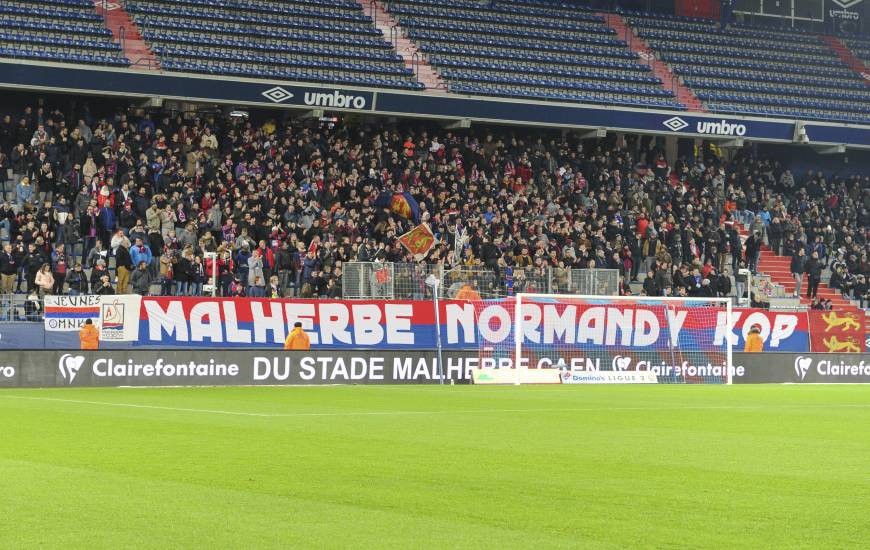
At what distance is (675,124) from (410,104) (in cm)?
1001

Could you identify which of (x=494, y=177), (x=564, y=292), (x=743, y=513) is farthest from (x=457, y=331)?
(x=743, y=513)

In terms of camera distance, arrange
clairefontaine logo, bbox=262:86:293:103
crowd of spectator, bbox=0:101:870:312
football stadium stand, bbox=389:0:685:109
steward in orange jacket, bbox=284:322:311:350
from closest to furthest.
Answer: steward in orange jacket, bbox=284:322:311:350
crowd of spectator, bbox=0:101:870:312
clairefontaine logo, bbox=262:86:293:103
football stadium stand, bbox=389:0:685:109

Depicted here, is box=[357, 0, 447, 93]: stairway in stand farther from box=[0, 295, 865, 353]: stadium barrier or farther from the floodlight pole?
box=[0, 295, 865, 353]: stadium barrier

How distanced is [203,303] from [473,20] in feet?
70.0

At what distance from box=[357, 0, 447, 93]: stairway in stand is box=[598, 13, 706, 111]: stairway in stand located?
9.55 metres

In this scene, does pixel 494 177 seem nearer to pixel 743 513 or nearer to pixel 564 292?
pixel 564 292

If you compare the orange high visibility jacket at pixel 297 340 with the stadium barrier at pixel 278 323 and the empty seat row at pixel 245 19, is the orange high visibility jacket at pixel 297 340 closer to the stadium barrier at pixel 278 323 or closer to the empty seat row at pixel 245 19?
the stadium barrier at pixel 278 323

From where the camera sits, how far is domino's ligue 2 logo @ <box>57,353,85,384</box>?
1109 inches

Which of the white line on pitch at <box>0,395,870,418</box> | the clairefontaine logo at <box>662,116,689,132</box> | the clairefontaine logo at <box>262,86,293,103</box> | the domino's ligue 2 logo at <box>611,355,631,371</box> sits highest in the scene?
the clairefontaine logo at <box>262,86,293,103</box>

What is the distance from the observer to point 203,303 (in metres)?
33.2

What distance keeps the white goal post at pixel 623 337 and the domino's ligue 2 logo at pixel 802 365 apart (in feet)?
5.92

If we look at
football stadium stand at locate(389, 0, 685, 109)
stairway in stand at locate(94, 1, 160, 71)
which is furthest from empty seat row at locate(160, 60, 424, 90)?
football stadium stand at locate(389, 0, 685, 109)

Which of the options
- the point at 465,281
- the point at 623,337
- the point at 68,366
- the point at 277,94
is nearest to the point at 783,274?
the point at 623,337

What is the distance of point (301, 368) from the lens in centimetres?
3067
